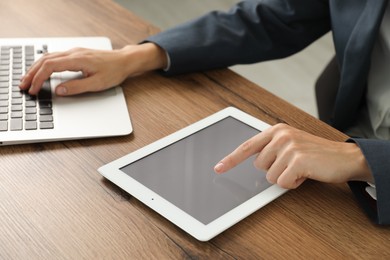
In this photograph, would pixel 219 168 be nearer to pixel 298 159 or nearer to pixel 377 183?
pixel 298 159

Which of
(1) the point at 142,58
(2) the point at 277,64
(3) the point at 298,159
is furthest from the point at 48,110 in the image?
(2) the point at 277,64

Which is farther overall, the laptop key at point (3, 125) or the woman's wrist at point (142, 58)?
the woman's wrist at point (142, 58)

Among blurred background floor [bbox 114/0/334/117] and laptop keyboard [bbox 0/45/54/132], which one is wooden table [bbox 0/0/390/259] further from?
blurred background floor [bbox 114/0/334/117]

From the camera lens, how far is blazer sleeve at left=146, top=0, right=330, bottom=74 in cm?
122

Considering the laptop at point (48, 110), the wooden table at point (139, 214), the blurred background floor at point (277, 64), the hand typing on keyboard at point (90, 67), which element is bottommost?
the blurred background floor at point (277, 64)

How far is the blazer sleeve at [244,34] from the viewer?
1.22m

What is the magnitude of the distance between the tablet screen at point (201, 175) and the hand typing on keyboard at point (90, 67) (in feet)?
0.68

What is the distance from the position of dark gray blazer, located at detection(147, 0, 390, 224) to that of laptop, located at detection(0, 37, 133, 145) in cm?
17

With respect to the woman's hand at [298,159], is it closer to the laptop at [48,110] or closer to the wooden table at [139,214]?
the wooden table at [139,214]

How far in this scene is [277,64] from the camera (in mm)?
2795

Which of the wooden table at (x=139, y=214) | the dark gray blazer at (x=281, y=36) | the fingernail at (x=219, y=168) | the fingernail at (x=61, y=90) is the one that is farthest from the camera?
the dark gray blazer at (x=281, y=36)

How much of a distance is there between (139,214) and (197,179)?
109 millimetres

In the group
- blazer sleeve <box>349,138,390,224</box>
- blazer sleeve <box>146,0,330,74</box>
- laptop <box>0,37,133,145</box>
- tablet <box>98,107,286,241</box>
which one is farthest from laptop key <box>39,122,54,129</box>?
blazer sleeve <box>349,138,390,224</box>

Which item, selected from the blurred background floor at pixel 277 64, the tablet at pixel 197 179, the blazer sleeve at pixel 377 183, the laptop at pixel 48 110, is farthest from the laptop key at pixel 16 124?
the blurred background floor at pixel 277 64
